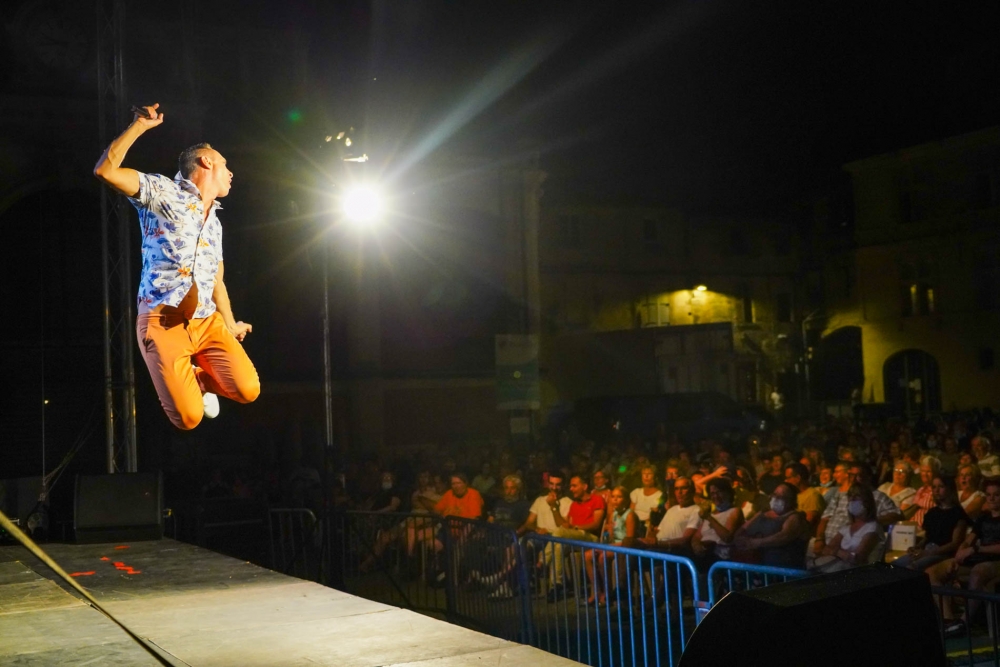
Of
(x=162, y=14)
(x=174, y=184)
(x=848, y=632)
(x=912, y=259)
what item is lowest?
(x=848, y=632)

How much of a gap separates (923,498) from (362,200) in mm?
5988

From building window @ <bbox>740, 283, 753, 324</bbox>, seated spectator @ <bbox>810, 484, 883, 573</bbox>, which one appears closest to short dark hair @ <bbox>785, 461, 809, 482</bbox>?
seated spectator @ <bbox>810, 484, 883, 573</bbox>

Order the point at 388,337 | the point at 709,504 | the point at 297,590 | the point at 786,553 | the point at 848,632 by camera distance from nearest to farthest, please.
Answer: the point at 848,632, the point at 297,590, the point at 786,553, the point at 709,504, the point at 388,337

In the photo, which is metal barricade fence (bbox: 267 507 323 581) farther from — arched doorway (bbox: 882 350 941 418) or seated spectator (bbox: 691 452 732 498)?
arched doorway (bbox: 882 350 941 418)

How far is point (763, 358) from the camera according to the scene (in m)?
50.0

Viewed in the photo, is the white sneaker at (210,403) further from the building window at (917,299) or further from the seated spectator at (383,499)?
the building window at (917,299)

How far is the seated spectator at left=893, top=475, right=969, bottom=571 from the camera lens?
26.1ft

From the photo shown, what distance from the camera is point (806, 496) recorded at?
9.23m

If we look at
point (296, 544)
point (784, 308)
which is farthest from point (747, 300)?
point (296, 544)

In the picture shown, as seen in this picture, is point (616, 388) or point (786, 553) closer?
point (786, 553)

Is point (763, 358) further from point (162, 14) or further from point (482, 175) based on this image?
point (162, 14)

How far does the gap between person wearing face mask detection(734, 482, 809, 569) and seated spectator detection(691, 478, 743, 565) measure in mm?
172

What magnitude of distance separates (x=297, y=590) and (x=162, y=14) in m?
16.3

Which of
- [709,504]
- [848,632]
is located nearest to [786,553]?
[709,504]
